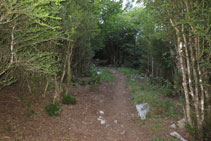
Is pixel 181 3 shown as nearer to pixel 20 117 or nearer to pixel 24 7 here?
pixel 24 7

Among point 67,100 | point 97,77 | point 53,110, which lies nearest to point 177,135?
point 53,110

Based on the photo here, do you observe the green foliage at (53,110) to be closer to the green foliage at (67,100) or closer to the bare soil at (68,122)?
the bare soil at (68,122)

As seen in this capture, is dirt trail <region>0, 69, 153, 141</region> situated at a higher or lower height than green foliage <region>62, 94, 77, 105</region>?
lower

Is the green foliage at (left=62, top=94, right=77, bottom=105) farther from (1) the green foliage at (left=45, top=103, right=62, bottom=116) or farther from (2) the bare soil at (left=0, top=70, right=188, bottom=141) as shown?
(1) the green foliage at (left=45, top=103, right=62, bottom=116)

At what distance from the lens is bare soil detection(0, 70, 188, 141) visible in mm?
4852

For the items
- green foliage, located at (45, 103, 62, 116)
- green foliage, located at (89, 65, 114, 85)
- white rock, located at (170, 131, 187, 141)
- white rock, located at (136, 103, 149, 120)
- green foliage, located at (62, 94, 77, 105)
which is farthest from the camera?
green foliage, located at (89, 65, 114, 85)

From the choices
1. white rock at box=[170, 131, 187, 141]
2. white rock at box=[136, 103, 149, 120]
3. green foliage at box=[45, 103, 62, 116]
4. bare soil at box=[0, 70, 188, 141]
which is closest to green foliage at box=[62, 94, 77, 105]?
bare soil at box=[0, 70, 188, 141]

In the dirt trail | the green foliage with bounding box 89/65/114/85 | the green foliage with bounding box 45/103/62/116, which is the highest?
the green foliage with bounding box 89/65/114/85

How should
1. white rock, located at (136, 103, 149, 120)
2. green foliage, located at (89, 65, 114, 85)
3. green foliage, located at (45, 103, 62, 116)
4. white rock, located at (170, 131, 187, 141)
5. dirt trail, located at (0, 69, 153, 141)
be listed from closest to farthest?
1. white rock, located at (170, 131, 187, 141)
2. dirt trail, located at (0, 69, 153, 141)
3. green foliage, located at (45, 103, 62, 116)
4. white rock, located at (136, 103, 149, 120)
5. green foliage, located at (89, 65, 114, 85)

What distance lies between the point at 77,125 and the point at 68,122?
1.09ft

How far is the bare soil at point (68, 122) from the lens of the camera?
4852 mm

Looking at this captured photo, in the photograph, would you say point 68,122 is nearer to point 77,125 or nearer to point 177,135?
point 77,125

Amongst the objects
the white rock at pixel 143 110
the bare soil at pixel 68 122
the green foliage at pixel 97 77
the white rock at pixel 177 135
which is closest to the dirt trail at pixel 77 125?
the bare soil at pixel 68 122

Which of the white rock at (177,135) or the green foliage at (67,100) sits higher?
the green foliage at (67,100)
